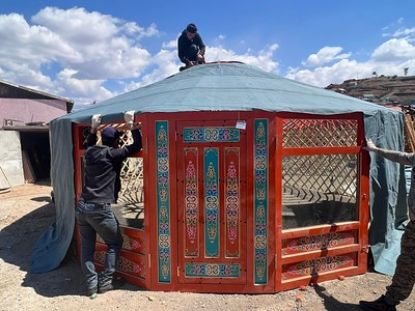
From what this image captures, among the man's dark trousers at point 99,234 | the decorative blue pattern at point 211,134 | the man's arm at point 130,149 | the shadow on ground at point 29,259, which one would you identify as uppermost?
the decorative blue pattern at point 211,134

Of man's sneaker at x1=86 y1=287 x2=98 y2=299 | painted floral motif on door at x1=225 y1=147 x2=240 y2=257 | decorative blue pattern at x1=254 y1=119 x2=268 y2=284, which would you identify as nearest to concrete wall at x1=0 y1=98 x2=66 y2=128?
man's sneaker at x1=86 y1=287 x2=98 y2=299

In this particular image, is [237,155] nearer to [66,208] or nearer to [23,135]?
[66,208]

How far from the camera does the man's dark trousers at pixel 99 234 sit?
282cm

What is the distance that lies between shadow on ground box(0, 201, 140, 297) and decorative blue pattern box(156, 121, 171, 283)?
34cm

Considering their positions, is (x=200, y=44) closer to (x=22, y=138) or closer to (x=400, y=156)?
(x=400, y=156)

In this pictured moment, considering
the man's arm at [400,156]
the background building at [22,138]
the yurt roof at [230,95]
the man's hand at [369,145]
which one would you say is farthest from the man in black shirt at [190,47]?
the background building at [22,138]

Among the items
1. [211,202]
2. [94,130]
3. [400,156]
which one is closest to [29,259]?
[94,130]

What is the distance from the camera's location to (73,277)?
131 inches

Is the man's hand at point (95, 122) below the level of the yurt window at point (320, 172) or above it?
above

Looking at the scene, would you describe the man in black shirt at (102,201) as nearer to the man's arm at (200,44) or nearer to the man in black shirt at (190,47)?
the man in black shirt at (190,47)

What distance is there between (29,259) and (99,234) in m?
1.43

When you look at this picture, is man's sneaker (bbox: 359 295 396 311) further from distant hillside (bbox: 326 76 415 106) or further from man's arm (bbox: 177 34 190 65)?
distant hillside (bbox: 326 76 415 106)

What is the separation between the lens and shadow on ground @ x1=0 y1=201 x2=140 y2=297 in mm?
3098

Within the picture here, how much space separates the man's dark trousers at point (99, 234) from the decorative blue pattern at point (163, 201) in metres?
0.37
